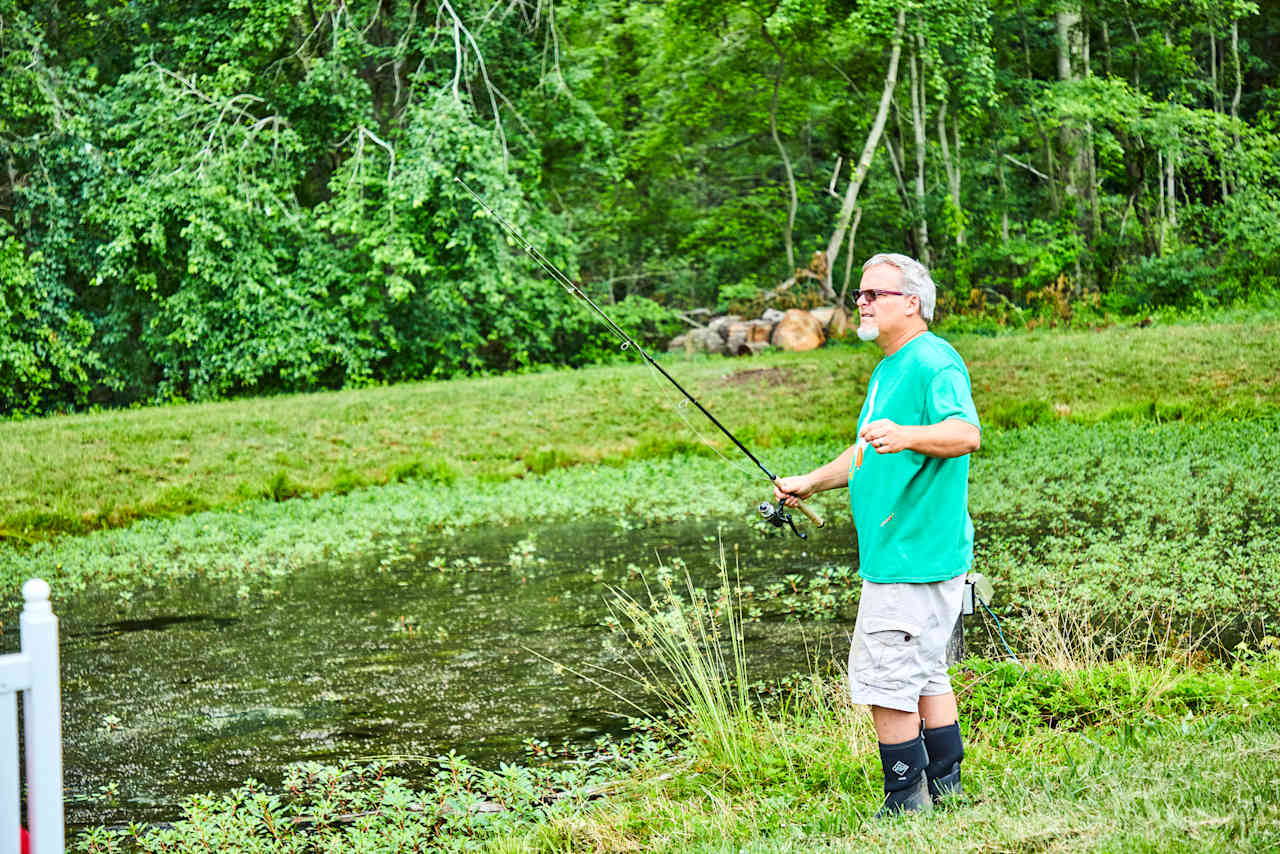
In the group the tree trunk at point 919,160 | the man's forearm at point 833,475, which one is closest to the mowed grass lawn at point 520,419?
the tree trunk at point 919,160

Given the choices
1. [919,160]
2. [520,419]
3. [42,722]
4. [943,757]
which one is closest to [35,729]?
[42,722]

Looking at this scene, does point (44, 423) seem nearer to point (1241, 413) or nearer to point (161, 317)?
point (161, 317)

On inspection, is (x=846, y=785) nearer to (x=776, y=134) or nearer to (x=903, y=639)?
(x=903, y=639)

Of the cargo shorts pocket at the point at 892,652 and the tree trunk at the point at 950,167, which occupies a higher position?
the tree trunk at the point at 950,167

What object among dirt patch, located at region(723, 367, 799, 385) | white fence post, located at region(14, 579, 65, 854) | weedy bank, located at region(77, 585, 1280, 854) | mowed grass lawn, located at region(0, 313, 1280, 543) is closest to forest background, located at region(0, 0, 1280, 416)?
mowed grass lawn, located at region(0, 313, 1280, 543)

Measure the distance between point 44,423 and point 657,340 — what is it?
11593mm

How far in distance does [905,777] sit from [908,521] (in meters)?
0.77

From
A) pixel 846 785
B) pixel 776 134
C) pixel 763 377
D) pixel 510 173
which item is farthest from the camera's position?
pixel 776 134

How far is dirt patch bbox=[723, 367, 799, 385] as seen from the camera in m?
16.9

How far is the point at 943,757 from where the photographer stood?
3.77 meters

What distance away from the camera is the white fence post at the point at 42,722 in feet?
7.79

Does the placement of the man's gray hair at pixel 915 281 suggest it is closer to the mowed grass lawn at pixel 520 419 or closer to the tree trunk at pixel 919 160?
the mowed grass lawn at pixel 520 419

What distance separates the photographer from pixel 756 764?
4.51 metres

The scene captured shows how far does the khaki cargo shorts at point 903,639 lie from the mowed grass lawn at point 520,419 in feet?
32.9
